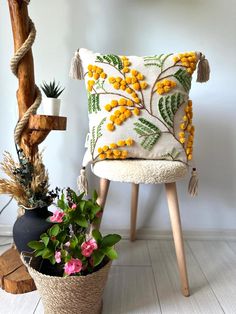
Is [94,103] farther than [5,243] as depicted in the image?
No

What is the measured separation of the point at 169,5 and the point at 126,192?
2.51 feet

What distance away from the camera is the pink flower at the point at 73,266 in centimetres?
62

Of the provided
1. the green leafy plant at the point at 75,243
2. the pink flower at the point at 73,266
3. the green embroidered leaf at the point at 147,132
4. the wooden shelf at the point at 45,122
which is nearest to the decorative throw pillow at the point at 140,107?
the green embroidered leaf at the point at 147,132

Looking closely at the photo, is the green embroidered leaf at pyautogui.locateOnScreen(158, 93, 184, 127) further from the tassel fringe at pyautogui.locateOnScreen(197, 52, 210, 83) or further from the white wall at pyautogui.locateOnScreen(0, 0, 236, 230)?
the white wall at pyautogui.locateOnScreen(0, 0, 236, 230)

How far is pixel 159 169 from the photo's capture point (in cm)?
76

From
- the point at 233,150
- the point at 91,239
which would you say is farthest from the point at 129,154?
the point at 233,150

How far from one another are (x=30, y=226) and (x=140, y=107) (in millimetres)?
473

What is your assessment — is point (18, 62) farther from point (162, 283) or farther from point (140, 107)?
point (162, 283)

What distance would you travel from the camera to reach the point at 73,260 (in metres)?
0.63

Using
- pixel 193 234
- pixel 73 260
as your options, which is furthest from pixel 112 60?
pixel 193 234

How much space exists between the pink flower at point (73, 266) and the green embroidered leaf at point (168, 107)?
458 mm

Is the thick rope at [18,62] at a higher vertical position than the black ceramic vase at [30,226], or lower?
higher

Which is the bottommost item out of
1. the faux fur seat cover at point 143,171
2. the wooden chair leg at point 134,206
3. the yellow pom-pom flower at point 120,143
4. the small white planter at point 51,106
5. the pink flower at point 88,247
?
the wooden chair leg at point 134,206

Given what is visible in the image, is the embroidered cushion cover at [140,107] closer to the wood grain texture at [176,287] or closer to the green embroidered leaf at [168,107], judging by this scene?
the green embroidered leaf at [168,107]
